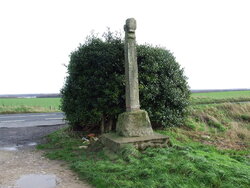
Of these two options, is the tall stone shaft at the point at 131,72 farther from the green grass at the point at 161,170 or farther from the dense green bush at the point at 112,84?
the green grass at the point at 161,170

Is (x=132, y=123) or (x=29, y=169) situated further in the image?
(x=132, y=123)

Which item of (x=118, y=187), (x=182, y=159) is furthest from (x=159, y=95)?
(x=118, y=187)

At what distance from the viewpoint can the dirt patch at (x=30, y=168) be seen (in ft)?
16.3

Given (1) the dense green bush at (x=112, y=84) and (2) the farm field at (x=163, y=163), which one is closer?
(2) the farm field at (x=163, y=163)

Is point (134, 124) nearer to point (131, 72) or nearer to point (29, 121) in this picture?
point (131, 72)

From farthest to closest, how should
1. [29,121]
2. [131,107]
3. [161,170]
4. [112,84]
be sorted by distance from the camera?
[29,121], [112,84], [131,107], [161,170]

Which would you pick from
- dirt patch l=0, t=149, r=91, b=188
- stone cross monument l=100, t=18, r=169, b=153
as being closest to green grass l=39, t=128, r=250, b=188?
dirt patch l=0, t=149, r=91, b=188

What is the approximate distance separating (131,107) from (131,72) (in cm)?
105

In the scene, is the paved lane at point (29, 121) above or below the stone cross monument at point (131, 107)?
below

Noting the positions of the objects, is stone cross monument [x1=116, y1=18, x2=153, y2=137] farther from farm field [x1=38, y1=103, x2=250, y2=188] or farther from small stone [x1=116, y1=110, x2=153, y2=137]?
farm field [x1=38, y1=103, x2=250, y2=188]

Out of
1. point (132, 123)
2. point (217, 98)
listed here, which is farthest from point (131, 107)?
point (217, 98)

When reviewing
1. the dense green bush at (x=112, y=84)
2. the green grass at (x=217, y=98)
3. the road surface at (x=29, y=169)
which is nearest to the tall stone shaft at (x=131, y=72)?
the dense green bush at (x=112, y=84)

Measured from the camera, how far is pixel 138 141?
6.65 m

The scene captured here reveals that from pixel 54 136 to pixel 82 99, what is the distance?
214 cm
